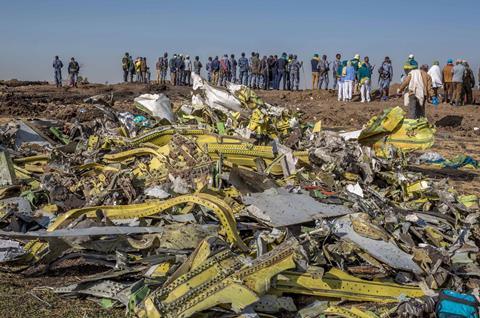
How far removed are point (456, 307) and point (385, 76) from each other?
17734 millimetres

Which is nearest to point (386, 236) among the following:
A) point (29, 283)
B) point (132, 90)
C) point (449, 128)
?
point (29, 283)

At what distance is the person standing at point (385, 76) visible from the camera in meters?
20.6

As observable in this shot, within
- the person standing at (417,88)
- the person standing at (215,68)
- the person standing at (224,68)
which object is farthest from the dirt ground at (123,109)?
the person standing at (224,68)

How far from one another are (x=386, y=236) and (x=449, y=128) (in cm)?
1184

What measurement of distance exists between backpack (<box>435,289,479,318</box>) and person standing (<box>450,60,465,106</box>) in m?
15.5

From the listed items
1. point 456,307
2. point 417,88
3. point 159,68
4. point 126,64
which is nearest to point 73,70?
point 126,64

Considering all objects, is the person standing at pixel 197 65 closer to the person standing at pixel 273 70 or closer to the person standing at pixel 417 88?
the person standing at pixel 273 70

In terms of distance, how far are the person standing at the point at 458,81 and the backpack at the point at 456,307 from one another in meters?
15.5

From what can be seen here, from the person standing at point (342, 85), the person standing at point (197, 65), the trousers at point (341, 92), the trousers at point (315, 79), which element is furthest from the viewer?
the person standing at point (197, 65)

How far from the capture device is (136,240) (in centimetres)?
493

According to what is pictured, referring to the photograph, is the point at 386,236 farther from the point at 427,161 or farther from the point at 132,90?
the point at 132,90

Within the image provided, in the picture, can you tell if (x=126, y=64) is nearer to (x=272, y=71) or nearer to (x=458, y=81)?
(x=272, y=71)

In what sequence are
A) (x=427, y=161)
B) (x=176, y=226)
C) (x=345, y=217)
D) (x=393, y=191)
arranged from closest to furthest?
1. (x=176, y=226)
2. (x=345, y=217)
3. (x=393, y=191)
4. (x=427, y=161)

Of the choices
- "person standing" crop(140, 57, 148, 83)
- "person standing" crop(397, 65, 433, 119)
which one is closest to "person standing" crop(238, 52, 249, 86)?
"person standing" crop(140, 57, 148, 83)
